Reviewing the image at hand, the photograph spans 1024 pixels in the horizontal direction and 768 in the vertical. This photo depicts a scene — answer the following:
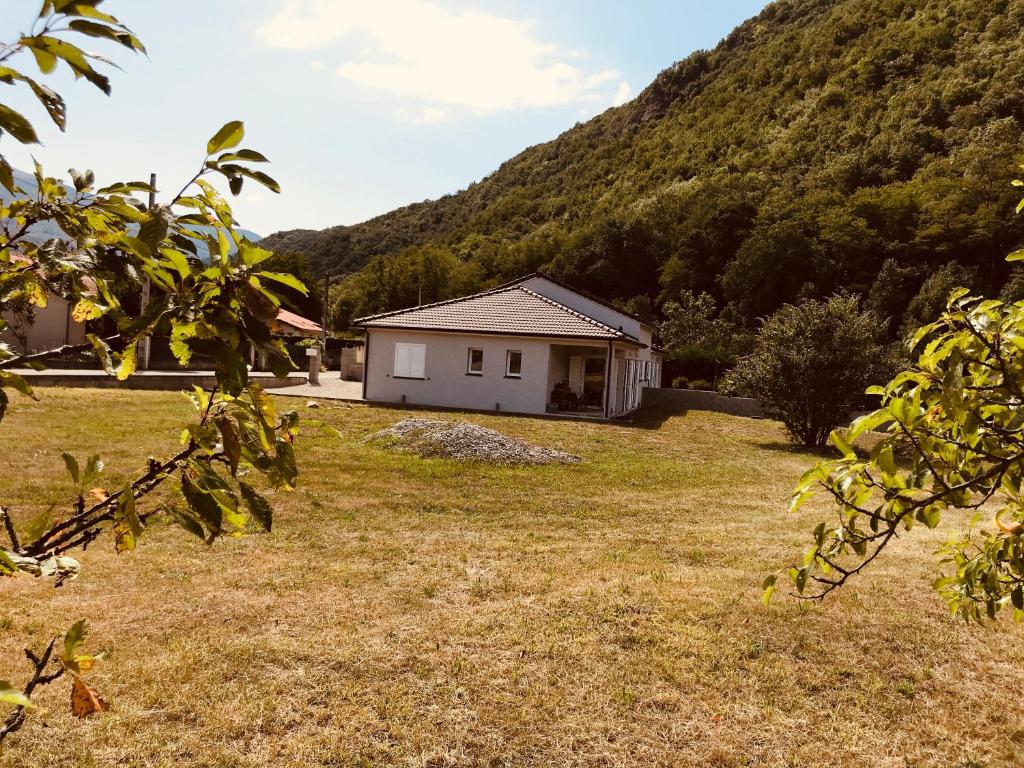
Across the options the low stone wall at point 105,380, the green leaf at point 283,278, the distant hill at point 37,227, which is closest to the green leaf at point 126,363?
the distant hill at point 37,227

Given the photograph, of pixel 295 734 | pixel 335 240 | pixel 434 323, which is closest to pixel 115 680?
pixel 295 734

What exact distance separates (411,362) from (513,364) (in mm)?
4198

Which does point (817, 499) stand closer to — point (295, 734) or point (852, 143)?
point (295, 734)

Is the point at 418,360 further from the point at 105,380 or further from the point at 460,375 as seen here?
the point at 105,380

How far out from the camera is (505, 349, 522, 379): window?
2492 centimetres

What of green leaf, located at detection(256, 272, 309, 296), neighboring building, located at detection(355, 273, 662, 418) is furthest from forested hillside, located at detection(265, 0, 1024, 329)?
green leaf, located at detection(256, 272, 309, 296)

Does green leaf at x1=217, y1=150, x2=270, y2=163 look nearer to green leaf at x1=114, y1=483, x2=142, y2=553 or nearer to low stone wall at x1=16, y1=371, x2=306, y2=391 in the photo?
green leaf at x1=114, y1=483, x2=142, y2=553

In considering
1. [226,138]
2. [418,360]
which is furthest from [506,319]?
[226,138]

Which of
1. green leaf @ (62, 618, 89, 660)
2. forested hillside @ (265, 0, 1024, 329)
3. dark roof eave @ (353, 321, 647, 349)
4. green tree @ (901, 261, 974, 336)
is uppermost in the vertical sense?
forested hillside @ (265, 0, 1024, 329)

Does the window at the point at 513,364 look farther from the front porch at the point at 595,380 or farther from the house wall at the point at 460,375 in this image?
the front porch at the point at 595,380

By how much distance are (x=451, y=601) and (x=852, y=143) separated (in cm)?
7566

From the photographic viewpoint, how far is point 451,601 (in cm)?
595

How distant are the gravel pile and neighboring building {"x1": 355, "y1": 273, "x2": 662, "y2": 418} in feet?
29.4

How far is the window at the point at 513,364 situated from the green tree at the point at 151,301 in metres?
23.3
